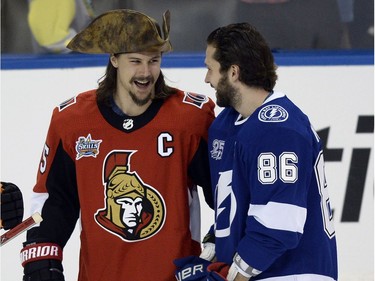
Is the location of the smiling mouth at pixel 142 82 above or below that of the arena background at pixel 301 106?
above

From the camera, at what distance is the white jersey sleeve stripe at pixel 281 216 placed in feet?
10.5

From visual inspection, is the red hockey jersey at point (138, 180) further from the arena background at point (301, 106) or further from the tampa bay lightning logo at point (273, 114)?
the arena background at point (301, 106)

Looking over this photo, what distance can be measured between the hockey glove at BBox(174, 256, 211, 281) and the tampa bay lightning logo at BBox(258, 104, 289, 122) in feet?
1.59

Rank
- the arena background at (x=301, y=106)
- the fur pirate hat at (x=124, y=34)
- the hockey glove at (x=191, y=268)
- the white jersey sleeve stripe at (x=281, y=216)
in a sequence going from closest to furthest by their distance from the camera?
the white jersey sleeve stripe at (x=281, y=216) < the hockey glove at (x=191, y=268) < the fur pirate hat at (x=124, y=34) < the arena background at (x=301, y=106)

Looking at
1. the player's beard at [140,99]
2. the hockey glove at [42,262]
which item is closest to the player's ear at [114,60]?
the player's beard at [140,99]

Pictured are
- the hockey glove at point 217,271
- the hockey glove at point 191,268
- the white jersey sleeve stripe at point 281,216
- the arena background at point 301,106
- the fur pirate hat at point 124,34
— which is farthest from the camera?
the arena background at point 301,106

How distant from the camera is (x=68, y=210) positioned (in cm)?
378

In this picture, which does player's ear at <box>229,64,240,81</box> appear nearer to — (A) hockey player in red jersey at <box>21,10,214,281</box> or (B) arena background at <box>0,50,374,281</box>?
(A) hockey player in red jersey at <box>21,10,214,281</box>

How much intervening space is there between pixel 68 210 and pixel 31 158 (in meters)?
1.45

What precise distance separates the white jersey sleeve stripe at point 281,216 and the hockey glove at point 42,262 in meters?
0.80

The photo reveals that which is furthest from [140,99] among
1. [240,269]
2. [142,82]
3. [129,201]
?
[240,269]

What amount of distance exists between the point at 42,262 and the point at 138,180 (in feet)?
1.31

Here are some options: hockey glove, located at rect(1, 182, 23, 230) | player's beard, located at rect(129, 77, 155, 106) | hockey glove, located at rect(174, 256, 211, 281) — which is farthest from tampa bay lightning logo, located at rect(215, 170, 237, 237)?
hockey glove, located at rect(1, 182, 23, 230)

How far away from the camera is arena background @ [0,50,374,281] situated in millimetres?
5188
